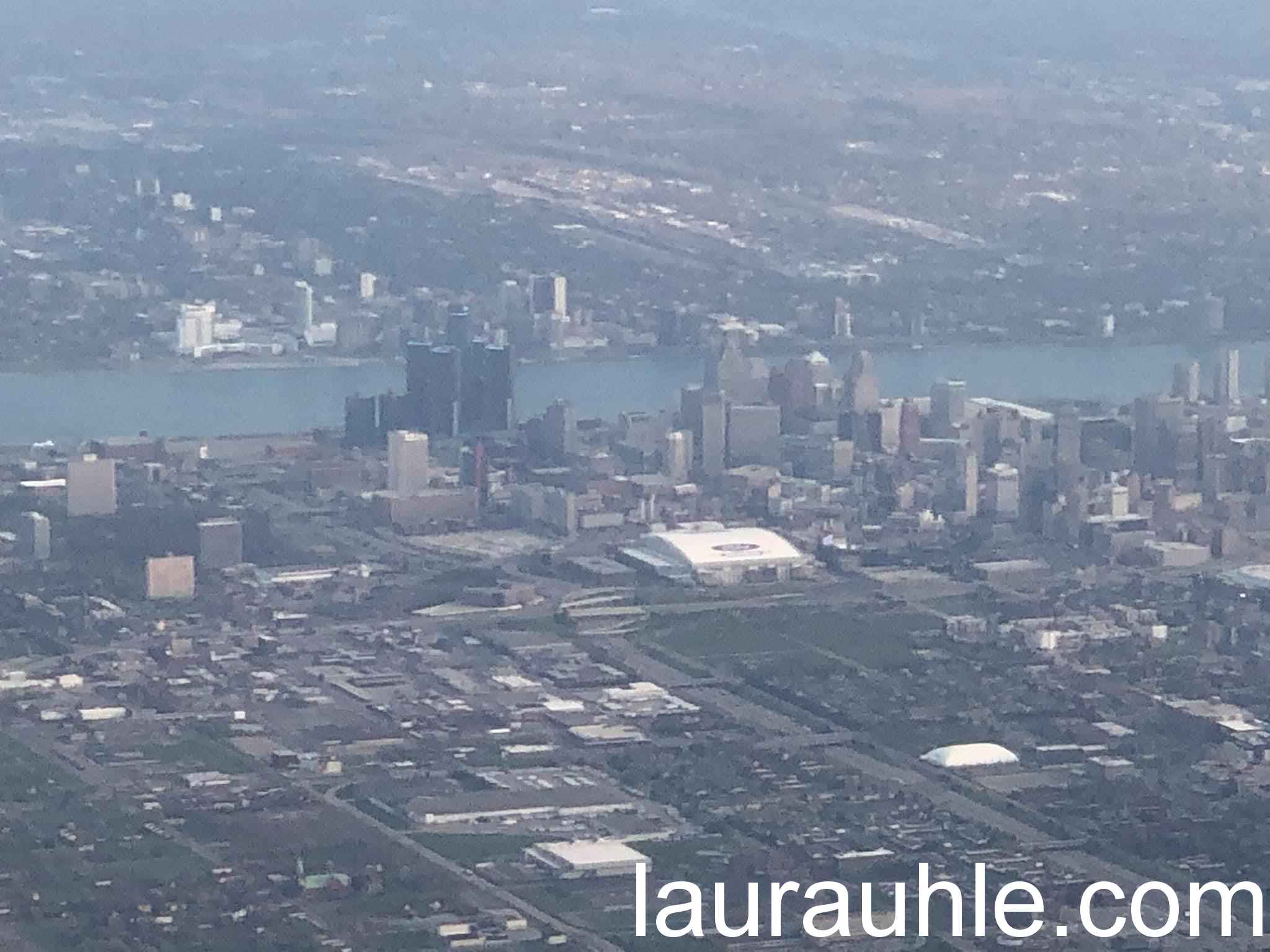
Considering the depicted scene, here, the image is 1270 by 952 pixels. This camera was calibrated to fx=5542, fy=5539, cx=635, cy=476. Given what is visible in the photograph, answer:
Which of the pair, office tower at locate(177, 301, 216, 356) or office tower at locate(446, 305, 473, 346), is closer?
Result: office tower at locate(446, 305, 473, 346)

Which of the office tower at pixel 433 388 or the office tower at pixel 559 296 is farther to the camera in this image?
the office tower at pixel 559 296

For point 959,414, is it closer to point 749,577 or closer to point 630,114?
point 749,577

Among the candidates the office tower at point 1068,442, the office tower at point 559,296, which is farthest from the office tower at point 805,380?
the office tower at point 559,296

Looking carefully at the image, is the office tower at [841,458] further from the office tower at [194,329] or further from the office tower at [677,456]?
the office tower at [194,329]

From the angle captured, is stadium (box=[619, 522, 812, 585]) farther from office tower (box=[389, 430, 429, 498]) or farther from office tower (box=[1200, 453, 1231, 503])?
office tower (box=[1200, 453, 1231, 503])

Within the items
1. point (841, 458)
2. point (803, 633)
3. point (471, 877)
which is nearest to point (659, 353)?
point (841, 458)

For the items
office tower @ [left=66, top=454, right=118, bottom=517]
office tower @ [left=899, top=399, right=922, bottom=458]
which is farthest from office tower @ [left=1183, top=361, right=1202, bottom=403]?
office tower @ [left=66, top=454, right=118, bottom=517]

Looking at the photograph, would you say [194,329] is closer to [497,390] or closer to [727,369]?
[497,390]
